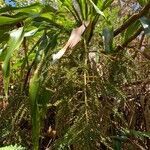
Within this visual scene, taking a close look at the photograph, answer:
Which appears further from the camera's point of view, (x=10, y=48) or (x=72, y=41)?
(x=10, y=48)

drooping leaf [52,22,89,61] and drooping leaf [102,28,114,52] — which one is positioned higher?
drooping leaf [52,22,89,61]

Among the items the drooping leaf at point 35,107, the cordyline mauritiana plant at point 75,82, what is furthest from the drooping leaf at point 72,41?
the drooping leaf at point 35,107

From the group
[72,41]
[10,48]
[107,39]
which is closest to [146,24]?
[107,39]

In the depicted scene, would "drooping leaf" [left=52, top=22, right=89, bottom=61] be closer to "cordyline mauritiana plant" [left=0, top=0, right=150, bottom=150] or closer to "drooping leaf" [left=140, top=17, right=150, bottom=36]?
"cordyline mauritiana plant" [left=0, top=0, right=150, bottom=150]

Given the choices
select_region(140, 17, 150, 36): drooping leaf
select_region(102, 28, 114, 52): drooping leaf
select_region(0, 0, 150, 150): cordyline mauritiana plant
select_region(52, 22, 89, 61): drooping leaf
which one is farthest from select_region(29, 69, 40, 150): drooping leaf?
select_region(140, 17, 150, 36): drooping leaf

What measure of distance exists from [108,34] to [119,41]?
0.25 metres

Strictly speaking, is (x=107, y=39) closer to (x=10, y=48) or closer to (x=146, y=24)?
(x=146, y=24)

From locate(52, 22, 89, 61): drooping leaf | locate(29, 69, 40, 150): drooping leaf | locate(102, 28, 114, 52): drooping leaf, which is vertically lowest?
locate(29, 69, 40, 150): drooping leaf

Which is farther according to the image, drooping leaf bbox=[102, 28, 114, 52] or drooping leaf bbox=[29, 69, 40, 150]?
drooping leaf bbox=[102, 28, 114, 52]

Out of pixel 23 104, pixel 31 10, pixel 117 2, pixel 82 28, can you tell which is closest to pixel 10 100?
pixel 23 104

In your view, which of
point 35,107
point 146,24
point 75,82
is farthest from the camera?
point 146,24

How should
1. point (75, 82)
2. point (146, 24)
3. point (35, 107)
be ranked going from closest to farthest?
point (75, 82) → point (35, 107) → point (146, 24)

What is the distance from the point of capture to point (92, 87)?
1116 millimetres

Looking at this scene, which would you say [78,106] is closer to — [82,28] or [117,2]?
[82,28]
